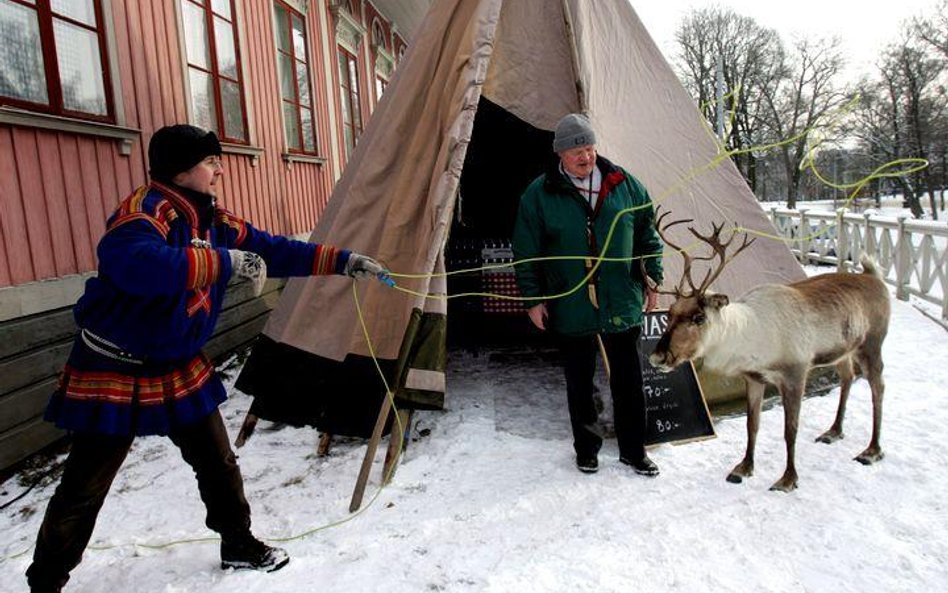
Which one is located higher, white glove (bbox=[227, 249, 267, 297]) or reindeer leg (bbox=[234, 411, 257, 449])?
white glove (bbox=[227, 249, 267, 297])

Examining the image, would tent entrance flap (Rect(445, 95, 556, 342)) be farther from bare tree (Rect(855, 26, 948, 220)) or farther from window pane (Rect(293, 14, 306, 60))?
bare tree (Rect(855, 26, 948, 220))

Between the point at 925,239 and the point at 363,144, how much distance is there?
279 inches

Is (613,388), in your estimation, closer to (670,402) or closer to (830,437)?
(670,402)

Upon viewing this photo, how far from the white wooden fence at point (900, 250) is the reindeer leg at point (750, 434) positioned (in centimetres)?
231

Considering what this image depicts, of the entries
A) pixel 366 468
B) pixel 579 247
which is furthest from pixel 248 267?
pixel 579 247

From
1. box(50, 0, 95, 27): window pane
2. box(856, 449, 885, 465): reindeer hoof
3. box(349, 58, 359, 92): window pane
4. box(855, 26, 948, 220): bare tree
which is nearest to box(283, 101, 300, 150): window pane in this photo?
box(50, 0, 95, 27): window pane

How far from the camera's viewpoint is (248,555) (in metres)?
2.32

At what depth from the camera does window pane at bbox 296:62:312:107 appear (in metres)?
7.61

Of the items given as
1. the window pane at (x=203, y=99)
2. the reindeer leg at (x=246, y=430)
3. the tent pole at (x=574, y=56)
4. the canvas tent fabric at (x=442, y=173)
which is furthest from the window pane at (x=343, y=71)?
the reindeer leg at (x=246, y=430)

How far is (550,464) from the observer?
321 centimetres

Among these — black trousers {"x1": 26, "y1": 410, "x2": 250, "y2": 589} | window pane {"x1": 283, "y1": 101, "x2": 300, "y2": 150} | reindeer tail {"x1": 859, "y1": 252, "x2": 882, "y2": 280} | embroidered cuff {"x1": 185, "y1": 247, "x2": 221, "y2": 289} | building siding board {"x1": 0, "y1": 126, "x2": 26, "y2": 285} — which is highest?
window pane {"x1": 283, "y1": 101, "x2": 300, "y2": 150}

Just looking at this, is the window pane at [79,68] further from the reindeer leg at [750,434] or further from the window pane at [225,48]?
the reindeer leg at [750,434]

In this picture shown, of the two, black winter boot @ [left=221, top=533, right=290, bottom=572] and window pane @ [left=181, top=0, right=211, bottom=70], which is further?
window pane @ [left=181, top=0, right=211, bottom=70]

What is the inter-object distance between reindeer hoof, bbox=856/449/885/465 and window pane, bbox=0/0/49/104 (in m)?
5.01
